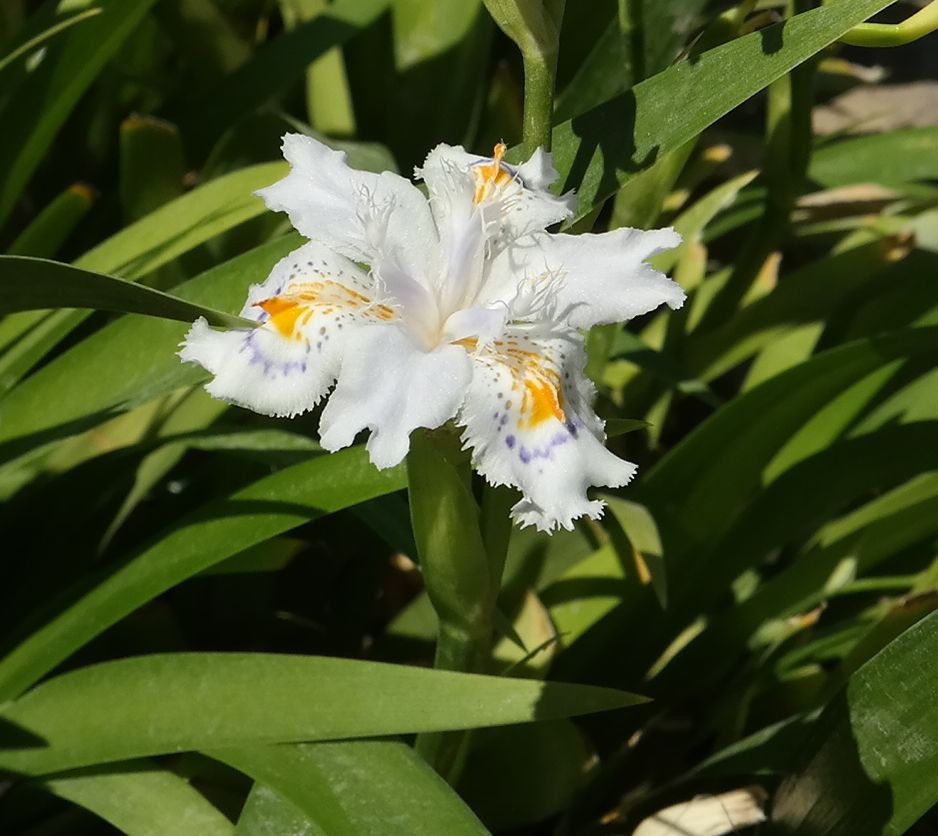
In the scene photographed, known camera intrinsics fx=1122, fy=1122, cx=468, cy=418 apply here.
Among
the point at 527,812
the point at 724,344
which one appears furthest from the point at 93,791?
the point at 724,344

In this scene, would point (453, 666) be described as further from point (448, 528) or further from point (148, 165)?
point (148, 165)

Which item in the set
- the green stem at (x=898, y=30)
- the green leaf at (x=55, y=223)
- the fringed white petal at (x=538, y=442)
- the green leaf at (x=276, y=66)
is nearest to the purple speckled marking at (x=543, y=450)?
the fringed white petal at (x=538, y=442)

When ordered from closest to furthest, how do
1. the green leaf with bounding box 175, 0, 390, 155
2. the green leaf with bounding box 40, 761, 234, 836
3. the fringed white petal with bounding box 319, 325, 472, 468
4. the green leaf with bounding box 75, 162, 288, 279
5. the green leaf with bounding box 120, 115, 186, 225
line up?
the fringed white petal with bounding box 319, 325, 472, 468 < the green leaf with bounding box 40, 761, 234, 836 < the green leaf with bounding box 75, 162, 288, 279 < the green leaf with bounding box 120, 115, 186, 225 < the green leaf with bounding box 175, 0, 390, 155

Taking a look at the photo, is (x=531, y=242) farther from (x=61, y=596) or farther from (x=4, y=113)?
(x=4, y=113)

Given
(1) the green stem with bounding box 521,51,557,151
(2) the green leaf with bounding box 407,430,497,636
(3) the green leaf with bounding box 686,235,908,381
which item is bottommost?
(3) the green leaf with bounding box 686,235,908,381

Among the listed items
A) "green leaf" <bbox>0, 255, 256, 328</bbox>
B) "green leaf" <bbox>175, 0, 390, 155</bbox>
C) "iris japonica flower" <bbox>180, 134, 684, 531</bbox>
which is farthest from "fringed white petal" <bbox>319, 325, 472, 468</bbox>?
"green leaf" <bbox>175, 0, 390, 155</bbox>

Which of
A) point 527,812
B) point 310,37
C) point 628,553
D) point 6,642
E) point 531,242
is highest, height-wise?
point 310,37

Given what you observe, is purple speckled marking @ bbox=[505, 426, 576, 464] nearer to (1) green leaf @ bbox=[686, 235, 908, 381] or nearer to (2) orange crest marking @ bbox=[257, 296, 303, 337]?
(2) orange crest marking @ bbox=[257, 296, 303, 337]

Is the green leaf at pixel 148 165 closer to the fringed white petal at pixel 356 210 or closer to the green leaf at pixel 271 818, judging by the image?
the fringed white petal at pixel 356 210
